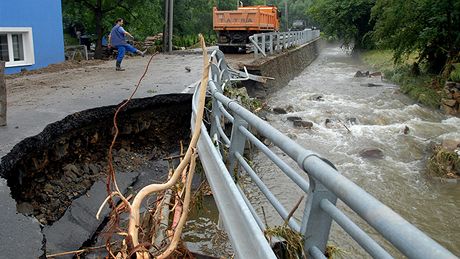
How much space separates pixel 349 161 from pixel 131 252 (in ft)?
24.8

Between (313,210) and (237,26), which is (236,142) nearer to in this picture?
(313,210)

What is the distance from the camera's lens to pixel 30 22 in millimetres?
15695

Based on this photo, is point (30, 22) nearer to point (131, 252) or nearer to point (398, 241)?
point (131, 252)

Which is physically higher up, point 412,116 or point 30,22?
point 30,22

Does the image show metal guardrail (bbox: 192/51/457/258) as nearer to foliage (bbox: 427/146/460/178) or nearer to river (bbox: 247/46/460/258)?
river (bbox: 247/46/460/258)

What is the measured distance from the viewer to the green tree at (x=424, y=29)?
15.5 metres

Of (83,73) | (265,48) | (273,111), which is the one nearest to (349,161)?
(273,111)

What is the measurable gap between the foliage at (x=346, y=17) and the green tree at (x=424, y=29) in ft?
43.9

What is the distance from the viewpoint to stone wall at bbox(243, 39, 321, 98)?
50.0ft

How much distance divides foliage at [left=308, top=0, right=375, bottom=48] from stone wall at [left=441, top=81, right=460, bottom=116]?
17615 millimetres

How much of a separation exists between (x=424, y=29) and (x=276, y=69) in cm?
578

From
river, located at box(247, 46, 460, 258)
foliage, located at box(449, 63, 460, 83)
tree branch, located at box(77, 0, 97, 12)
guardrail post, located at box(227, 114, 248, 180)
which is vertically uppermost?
tree branch, located at box(77, 0, 97, 12)

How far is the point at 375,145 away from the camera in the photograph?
1059cm

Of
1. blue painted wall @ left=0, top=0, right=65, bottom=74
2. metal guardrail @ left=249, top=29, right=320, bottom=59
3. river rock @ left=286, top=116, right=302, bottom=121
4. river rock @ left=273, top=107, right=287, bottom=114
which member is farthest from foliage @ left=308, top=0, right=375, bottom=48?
blue painted wall @ left=0, top=0, right=65, bottom=74
